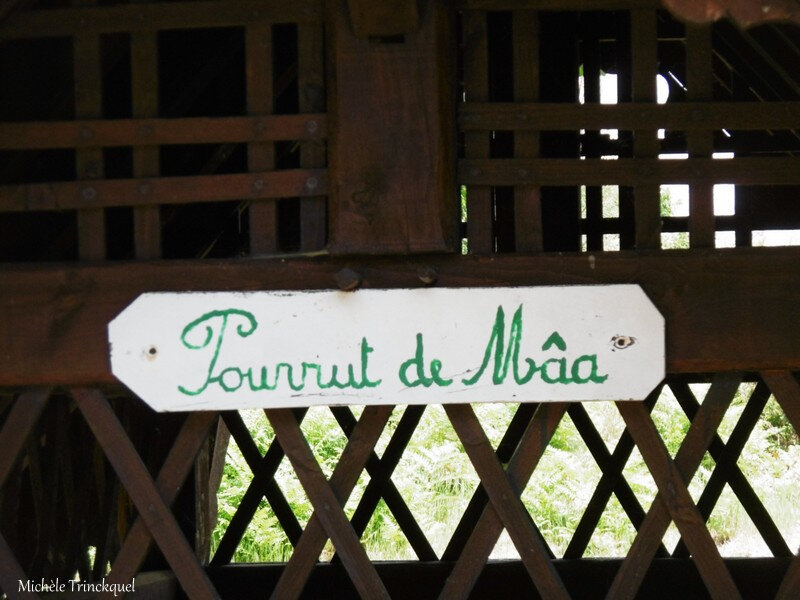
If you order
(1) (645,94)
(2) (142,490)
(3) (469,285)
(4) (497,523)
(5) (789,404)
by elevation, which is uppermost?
(1) (645,94)

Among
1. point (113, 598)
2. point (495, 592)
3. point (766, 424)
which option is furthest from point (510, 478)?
point (766, 424)

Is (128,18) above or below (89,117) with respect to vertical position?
above

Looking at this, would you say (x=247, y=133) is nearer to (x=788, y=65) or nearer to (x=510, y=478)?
(x=510, y=478)

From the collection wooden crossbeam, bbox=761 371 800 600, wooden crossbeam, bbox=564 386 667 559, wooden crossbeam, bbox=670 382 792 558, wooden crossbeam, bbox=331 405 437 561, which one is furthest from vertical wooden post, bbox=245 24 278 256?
wooden crossbeam, bbox=670 382 792 558

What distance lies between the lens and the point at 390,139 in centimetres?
295

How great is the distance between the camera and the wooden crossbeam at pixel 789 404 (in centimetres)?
311

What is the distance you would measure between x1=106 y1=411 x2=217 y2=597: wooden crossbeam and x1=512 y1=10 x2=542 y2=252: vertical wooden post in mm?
1134

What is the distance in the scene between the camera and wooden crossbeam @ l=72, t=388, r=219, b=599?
3.15m

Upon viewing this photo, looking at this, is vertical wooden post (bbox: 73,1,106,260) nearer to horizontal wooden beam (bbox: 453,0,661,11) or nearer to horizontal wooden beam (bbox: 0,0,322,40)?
horizontal wooden beam (bbox: 0,0,322,40)

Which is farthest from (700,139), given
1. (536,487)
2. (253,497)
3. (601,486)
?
(536,487)

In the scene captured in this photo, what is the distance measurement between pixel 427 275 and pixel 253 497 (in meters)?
3.16

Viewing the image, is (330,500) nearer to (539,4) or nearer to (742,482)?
(539,4)

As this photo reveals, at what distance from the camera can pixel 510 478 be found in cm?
315

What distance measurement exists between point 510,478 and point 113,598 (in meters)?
1.30
